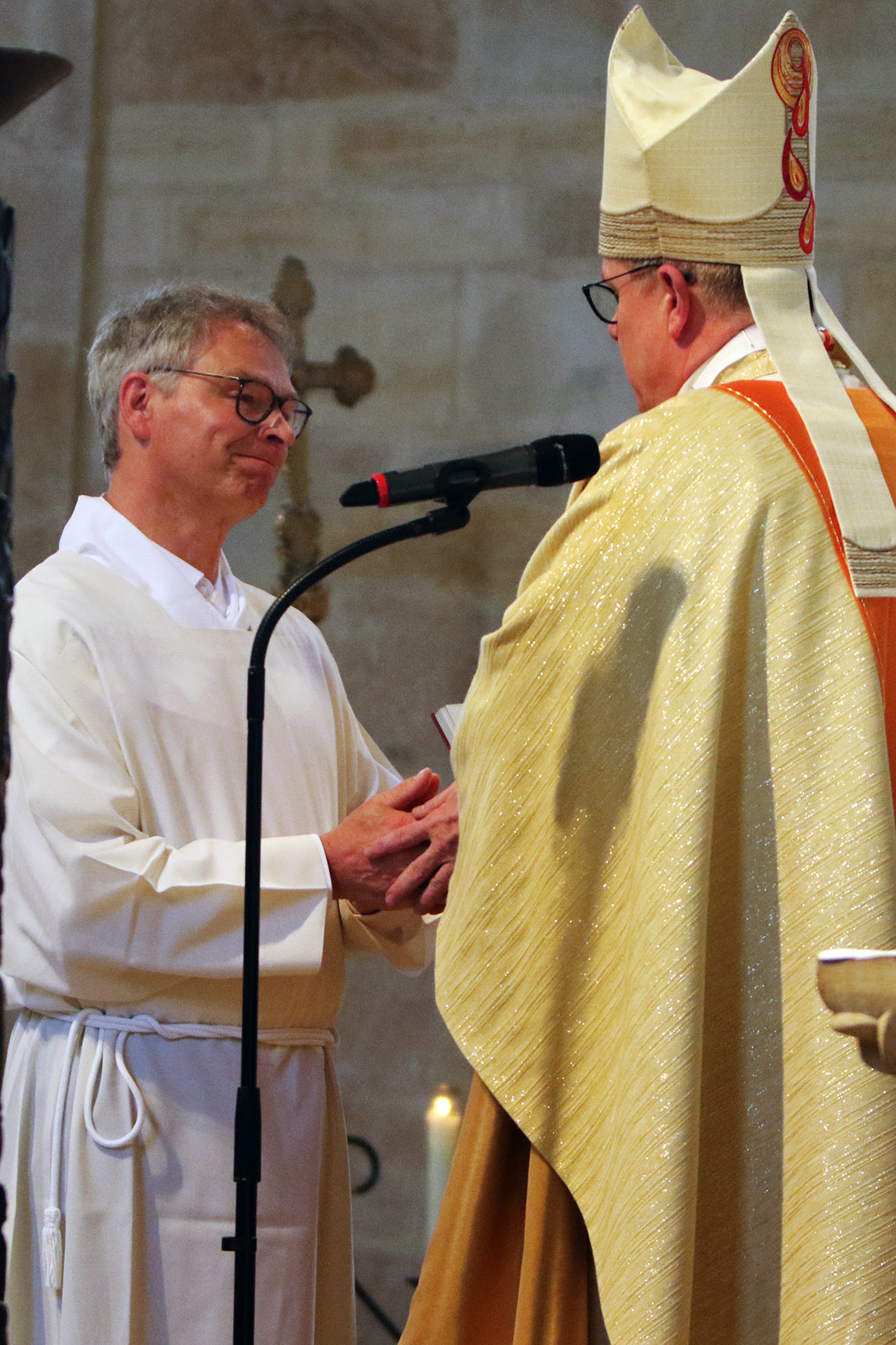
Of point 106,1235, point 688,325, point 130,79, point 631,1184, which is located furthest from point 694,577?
point 130,79

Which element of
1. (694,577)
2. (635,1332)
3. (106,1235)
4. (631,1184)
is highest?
(694,577)

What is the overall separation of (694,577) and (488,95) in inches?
138

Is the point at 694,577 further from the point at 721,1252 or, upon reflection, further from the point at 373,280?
the point at 373,280

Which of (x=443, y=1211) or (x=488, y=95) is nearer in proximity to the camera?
(x=443, y=1211)

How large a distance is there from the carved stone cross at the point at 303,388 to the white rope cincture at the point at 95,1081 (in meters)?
2.27

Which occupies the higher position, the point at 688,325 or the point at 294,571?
the point at 688,325

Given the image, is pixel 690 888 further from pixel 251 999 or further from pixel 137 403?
pixel 137 403

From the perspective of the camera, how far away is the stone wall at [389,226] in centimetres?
525

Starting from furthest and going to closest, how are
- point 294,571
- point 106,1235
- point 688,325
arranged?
point 294,571, point 106,1235, point 688,325

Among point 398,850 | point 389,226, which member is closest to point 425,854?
point 398,850

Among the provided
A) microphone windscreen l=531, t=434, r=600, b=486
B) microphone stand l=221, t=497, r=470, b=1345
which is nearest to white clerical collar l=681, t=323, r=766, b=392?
microphone windscreen l=531, t=434, r=600, b=486

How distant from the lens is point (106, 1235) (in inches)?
128

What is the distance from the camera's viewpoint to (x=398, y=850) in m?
3.34

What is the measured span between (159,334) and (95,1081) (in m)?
1.71
